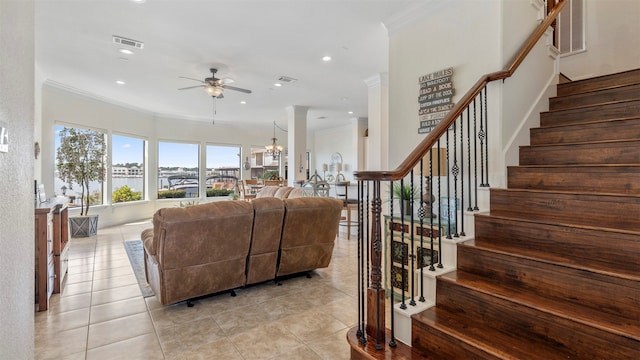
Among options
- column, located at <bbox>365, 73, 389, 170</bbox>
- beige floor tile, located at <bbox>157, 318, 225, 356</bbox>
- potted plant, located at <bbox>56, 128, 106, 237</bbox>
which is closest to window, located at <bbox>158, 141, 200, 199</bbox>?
potted plant, located at <bbox>56, 128, 106, 237</bbox>

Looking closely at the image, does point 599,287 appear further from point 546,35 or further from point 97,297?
point 97,297

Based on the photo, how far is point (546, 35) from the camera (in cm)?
331

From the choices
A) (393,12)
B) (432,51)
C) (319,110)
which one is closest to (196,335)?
(432,51)

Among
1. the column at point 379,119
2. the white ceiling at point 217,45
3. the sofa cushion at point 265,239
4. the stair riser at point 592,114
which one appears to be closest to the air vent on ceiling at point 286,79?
the white ceiling at point 217,45

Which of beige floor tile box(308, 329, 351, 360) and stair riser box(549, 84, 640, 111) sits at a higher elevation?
stair riser box(549, 84, 640, 111)

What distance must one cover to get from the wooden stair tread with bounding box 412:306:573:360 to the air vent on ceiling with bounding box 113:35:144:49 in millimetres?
4583

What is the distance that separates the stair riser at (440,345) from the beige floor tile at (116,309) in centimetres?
247

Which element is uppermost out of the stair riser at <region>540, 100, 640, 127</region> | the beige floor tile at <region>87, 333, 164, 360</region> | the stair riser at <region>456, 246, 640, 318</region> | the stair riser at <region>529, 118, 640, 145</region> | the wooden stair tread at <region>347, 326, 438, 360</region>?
the stair riser at <region>540, 100, 640, 127</region>

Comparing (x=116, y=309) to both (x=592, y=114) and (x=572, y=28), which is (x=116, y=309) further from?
(x=572, y=28)

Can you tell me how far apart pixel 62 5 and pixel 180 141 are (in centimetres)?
621

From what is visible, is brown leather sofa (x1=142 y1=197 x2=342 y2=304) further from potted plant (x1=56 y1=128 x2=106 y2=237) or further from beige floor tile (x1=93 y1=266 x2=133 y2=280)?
potted plant (x1=56 y1=128 x2=106 y2=237)

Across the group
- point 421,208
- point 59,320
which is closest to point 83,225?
point 59,320

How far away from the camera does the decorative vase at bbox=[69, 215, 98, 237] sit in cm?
594

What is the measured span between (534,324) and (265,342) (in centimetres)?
179
